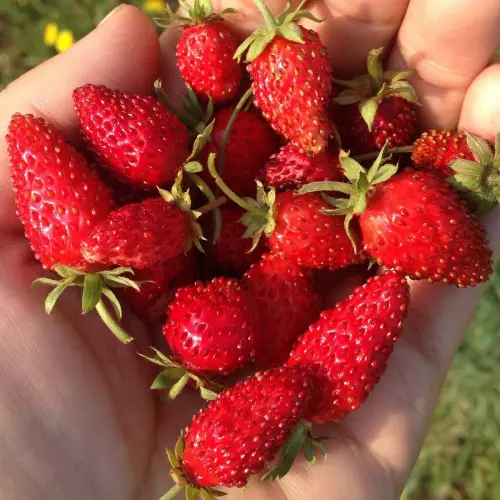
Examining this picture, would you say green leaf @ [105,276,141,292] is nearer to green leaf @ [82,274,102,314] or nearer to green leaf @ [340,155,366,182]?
green leaf @ [82,274,102,314]

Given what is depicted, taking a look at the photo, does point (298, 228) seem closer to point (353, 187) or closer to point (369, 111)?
point (353, 187)

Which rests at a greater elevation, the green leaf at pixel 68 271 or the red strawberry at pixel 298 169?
the green leaf at pixel 68 271

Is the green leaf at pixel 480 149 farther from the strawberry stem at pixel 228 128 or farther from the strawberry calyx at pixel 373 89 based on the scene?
the strawberry stem at pixel 228 128

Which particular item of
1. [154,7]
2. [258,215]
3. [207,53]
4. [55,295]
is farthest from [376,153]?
[154,7]

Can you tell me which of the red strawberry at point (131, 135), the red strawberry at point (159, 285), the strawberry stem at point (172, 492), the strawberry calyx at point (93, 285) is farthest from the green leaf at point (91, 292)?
the strawberry stem at point (172, 492)

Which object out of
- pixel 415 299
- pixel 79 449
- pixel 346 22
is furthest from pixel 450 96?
pixel 79 449
